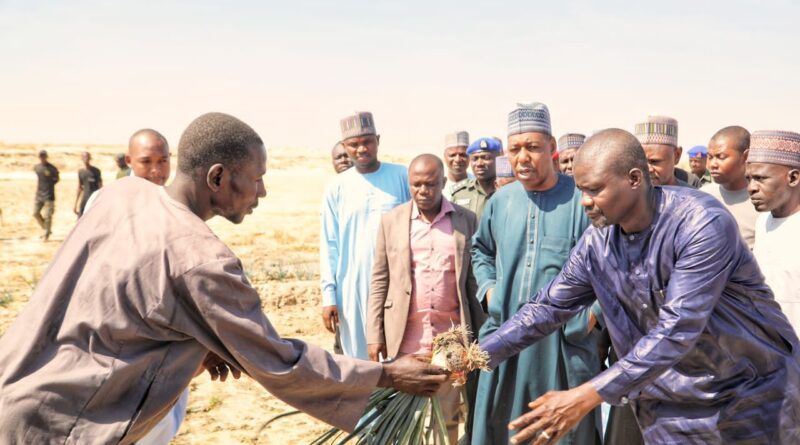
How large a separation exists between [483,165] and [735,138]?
8.98 feet

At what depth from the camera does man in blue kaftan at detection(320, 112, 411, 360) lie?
6281mm

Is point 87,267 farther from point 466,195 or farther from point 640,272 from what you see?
point 466,195

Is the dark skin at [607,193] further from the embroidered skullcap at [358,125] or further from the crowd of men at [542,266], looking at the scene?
the embroidered skullcap at [358,125]

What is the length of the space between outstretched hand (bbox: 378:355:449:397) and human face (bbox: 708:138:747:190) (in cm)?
347

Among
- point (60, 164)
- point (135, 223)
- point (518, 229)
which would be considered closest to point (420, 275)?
point (518, 229)

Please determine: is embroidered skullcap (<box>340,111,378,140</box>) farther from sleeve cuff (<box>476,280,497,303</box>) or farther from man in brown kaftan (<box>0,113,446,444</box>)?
man in brown kaftan (<box>0,113,446,444</box>)

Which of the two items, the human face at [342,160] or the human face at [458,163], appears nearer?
the human face at [342,160]

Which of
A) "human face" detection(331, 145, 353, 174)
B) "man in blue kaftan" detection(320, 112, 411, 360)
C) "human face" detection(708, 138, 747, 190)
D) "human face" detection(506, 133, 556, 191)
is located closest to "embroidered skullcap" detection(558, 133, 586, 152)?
"human face" detection(708, 138, 747, 190)

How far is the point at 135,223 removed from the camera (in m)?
2.75

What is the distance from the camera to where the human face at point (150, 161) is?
6031 mm

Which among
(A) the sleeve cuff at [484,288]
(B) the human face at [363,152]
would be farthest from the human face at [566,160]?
(A) the sleeve cuff at [484,288]

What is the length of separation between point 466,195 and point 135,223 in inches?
210

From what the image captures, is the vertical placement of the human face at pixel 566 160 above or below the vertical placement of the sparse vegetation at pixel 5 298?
above

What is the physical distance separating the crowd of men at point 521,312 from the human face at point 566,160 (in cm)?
259
